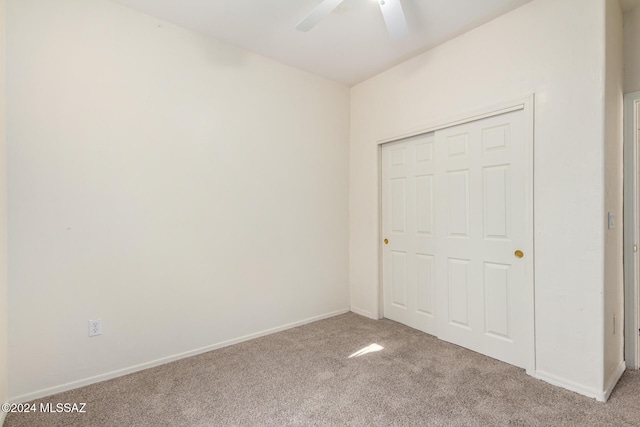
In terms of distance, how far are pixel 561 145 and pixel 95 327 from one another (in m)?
3.40

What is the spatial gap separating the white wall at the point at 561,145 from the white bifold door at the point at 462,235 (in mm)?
134

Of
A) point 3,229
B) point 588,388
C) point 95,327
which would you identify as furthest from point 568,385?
point 3,229

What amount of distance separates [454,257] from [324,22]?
7.34 ft

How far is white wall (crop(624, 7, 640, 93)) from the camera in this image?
2207mm

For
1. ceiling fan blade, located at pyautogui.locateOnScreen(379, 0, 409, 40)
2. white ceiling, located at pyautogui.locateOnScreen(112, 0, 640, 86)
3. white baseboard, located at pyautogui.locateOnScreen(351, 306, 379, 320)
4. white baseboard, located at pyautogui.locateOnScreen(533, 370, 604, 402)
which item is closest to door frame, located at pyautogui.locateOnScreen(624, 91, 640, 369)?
white baseboard, located at pyautogui.locateOnScreen(533, 370, 604, 402)

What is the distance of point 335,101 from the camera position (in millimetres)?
3576

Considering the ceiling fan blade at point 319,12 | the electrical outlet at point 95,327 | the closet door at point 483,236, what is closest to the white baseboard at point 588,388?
the closet door at point 483,236

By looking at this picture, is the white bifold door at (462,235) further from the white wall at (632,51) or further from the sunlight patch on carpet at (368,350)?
the white wall at (632,51)

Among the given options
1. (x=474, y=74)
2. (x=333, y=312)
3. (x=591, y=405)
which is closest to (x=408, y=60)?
(x=474, y=74)

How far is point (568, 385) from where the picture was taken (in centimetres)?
201

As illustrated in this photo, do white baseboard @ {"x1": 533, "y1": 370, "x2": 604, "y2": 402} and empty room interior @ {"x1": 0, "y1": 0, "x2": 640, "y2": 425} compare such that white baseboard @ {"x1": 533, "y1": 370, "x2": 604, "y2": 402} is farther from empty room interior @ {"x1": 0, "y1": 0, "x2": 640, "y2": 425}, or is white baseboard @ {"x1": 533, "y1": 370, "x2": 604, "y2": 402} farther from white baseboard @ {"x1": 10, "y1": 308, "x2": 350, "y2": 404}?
white baseboard @ {"x1": 10, "y1": 308, "x2": 350, "y2": 404}

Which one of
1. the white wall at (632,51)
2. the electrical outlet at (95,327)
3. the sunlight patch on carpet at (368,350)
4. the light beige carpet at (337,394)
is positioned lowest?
the sunlight patch on carpet at (368,350)

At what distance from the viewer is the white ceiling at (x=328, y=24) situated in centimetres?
224

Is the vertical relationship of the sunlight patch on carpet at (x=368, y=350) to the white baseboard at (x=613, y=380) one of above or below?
below
